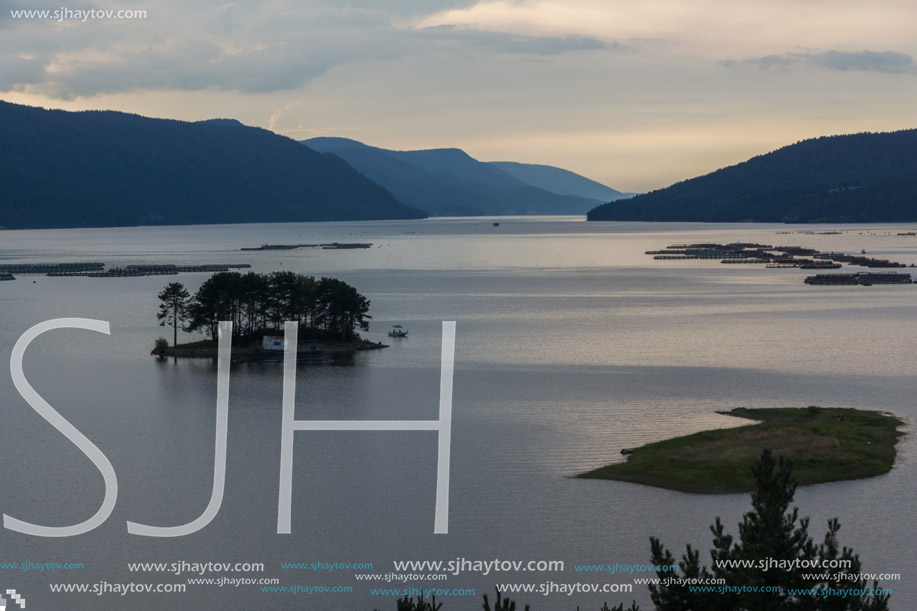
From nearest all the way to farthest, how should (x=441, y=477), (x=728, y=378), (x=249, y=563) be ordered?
(x=249, y=563)
(x=441, y=477)
(x=728, y=378)

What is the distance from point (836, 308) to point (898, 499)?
62.9 m

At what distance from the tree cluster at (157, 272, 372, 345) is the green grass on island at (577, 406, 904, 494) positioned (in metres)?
31.4

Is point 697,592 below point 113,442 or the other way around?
the other way around

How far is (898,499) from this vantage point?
103 ft

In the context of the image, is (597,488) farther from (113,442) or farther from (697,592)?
(113,442)

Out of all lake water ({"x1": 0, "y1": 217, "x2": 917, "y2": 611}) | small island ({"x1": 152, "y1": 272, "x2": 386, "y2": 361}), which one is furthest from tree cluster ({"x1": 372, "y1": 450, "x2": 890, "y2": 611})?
small island ({"x1": 152, "y1": 272, "x2": 386, "y2": 361})

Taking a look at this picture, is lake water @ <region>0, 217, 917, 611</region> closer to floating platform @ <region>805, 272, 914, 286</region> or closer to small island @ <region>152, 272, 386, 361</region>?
small island @ <region>152, 272, 386, 361</region>

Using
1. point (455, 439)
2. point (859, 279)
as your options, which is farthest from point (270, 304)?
point (859, 279)

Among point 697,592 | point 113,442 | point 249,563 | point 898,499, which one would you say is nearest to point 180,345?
point 113,442

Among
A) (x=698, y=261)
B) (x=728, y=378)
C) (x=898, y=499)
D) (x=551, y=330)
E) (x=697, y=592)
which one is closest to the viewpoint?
(x=697, y=592)

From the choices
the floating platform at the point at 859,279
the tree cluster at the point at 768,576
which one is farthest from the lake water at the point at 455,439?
the floating platform at the point at 859,279

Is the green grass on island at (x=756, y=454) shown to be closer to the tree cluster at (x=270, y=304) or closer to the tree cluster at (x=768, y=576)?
the tree cluster at (x=768, y=576)

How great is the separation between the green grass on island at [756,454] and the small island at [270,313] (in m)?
30.5

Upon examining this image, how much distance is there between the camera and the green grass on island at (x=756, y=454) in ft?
110
